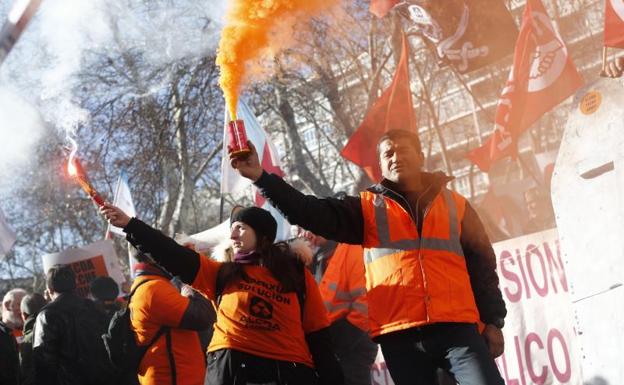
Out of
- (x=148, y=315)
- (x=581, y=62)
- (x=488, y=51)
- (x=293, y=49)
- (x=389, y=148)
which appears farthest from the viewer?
(x=581, y=62)

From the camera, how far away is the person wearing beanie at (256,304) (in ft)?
14.5

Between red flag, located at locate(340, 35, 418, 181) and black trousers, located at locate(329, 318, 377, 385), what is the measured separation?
3.79 metres

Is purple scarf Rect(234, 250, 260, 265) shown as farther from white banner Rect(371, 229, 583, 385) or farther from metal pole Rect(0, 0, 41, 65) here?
white banner Rect(371, 229, 583, 385)

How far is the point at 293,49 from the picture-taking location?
14984mm

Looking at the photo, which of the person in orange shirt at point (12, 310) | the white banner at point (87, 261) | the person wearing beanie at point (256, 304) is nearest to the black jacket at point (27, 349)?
the person in orange shirt at point (12, 310)

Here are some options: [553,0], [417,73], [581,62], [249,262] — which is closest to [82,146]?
[417,73]

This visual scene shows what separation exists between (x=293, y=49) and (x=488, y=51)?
17.4 ft

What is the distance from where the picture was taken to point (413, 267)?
13.2ft

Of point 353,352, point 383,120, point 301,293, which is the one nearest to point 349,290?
point 353,352

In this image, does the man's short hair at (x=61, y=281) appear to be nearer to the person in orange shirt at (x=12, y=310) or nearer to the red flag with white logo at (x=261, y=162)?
the person in orange shirt at (x=12, y=310)

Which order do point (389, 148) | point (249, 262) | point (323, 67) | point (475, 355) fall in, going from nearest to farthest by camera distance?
point (475, 355) < point (389, 148) < point (249, 262) < point (323, 67)

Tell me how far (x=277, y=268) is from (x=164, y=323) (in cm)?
142

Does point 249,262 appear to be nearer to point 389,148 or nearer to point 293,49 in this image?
point 389,148

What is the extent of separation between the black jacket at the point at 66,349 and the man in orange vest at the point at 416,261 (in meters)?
2.96
